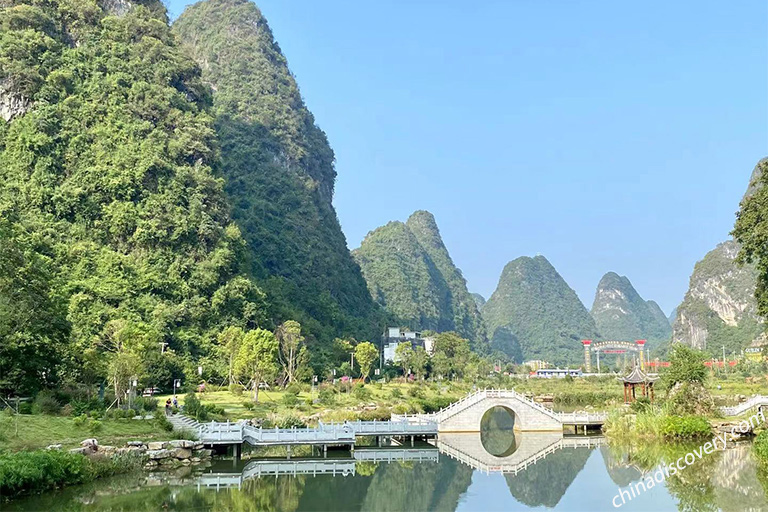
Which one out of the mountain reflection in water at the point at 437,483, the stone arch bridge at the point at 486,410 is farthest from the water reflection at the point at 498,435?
the stone arch bridge at the point at 486,410

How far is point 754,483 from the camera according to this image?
69.6 feet

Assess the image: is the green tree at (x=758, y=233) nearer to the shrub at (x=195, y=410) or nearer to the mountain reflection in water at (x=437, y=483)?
the mountain reflection in water at (x=437, y=483)

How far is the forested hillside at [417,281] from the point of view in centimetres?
13988

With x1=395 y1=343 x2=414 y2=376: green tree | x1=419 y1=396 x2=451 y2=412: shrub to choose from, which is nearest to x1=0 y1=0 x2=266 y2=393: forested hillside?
x1=419 y1=396 x2=451 y2=412: shrub

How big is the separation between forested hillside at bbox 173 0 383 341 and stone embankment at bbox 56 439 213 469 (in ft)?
130

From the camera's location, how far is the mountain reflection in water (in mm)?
19359

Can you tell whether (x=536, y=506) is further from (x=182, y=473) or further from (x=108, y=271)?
(x=108, y=271)

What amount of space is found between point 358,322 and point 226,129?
102 feet

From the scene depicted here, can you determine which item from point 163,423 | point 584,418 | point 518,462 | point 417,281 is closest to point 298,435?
point 163,423

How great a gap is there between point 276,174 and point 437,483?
74.1 m

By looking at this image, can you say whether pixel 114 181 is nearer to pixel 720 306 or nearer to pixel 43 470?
pixel 43 470

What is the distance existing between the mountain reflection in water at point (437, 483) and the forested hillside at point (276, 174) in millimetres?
39348

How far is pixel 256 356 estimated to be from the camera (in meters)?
42.1

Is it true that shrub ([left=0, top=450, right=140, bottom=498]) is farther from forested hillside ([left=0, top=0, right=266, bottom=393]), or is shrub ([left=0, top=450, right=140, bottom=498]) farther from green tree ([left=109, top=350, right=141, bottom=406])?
forested hillside ([left=0, top=0, right=266, bottom=393])
